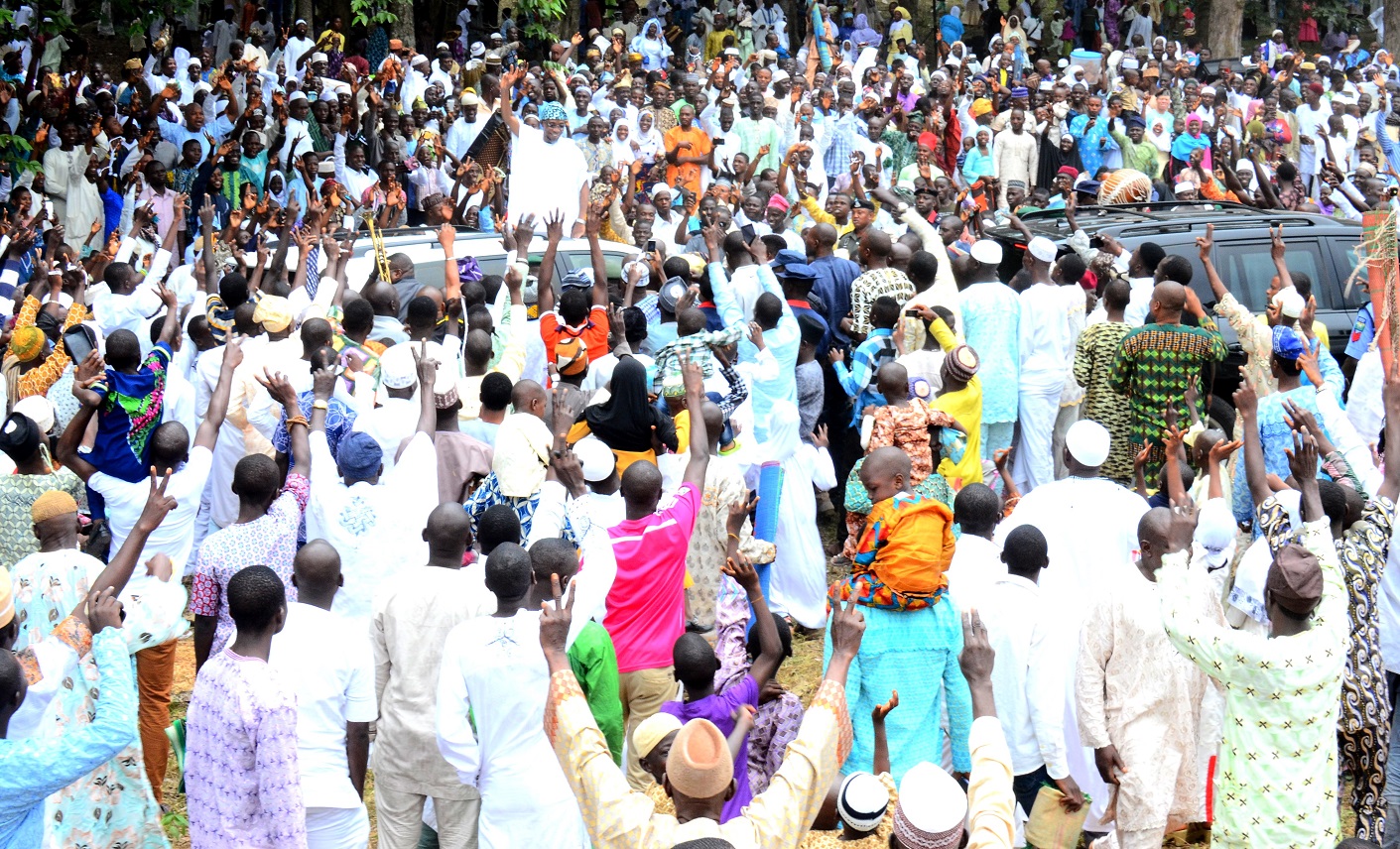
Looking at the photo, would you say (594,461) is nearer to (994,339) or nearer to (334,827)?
(334,827)

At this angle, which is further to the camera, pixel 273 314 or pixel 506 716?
pixel 273 314

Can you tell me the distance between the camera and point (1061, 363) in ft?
31.4

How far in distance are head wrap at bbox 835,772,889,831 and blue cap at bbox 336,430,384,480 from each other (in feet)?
9.33

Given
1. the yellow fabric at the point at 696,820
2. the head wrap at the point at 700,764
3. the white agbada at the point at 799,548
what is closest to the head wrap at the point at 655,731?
the yellow fabric at the point at 696,820

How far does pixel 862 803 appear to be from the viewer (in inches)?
161

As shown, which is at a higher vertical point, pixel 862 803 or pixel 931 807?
pixel 931 807

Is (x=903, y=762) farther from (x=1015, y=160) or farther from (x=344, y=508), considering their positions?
(x=1015, y=160)

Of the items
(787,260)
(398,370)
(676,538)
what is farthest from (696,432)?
(787,260)

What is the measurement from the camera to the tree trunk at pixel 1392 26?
91.6ft

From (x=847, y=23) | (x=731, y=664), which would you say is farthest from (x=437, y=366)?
(x=847, y=23)

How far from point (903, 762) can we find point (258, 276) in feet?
18.5

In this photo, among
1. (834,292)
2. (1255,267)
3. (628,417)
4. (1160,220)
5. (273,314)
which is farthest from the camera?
(1160,220)

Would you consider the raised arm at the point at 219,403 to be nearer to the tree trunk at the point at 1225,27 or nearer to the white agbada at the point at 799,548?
the white agbada at the point at 799,548

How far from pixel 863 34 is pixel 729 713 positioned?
21.5 metres
